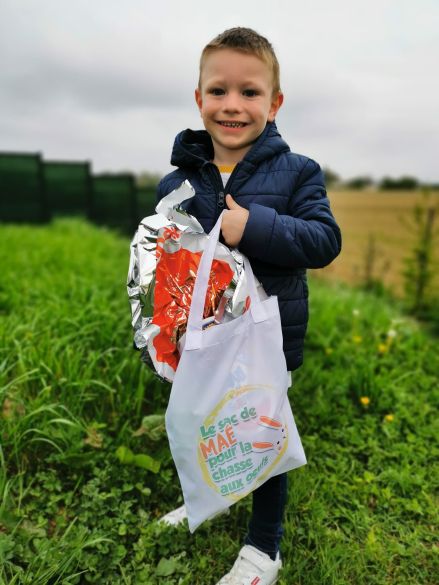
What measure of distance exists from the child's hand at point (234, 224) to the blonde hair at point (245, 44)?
1.42 ft

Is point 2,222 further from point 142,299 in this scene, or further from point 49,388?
point 142,299

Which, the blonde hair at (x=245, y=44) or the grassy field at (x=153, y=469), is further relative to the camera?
the grassy field at (x=153, y=469)

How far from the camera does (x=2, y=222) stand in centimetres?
952

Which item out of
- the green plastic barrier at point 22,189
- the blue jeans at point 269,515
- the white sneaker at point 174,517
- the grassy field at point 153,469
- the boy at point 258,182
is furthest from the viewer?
the green plastic barrier at point 22,189

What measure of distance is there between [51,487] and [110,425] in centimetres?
43

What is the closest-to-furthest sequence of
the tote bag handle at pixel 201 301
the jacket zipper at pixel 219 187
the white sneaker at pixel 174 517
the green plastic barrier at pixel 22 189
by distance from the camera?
the tote bag handle at pixel 201 301, the jacket zipper at pixel 219 187, the white sneaker at pixel 174 517, the green plastic barrier at pixel 22 189

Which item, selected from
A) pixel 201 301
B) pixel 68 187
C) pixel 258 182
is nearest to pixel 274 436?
pixel 201 301

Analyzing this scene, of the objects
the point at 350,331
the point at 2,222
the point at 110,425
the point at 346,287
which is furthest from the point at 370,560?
the point at 2,222

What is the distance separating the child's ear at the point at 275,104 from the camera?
1.51m

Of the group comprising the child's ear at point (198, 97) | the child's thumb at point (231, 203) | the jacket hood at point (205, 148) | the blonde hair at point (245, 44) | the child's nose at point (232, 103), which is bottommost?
the child's thumb at point (231, 203)

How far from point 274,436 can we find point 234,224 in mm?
592

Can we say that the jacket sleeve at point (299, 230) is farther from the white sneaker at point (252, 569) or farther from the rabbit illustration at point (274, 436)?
the white sneaker at point (252, 569)

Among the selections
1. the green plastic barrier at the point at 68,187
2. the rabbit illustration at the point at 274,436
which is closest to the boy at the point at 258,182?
the rabbit illustration at the point at 274,436

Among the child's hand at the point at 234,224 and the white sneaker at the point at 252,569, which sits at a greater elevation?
the child's hand at the point at 234,224
